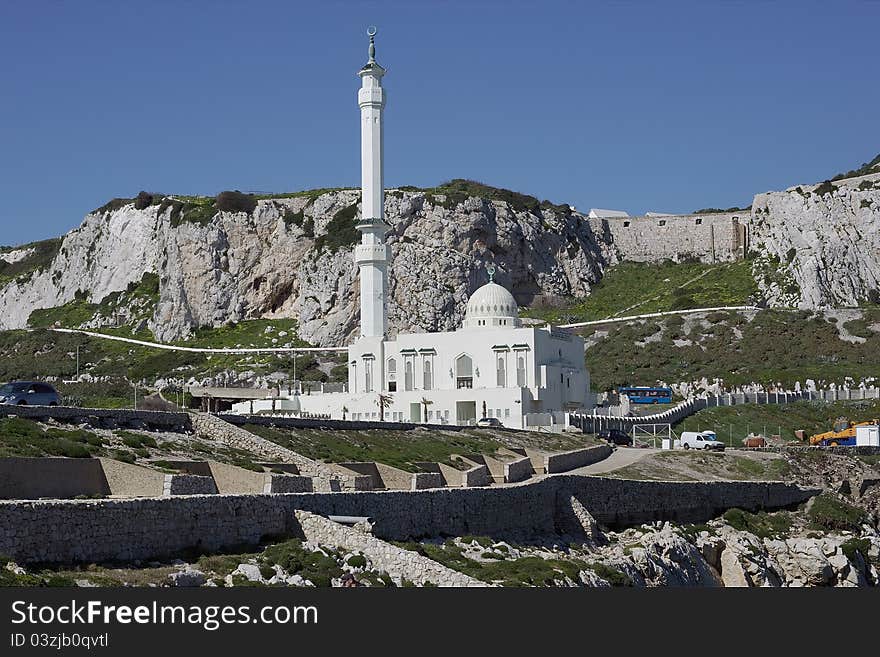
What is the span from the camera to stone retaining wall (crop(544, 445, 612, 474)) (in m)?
48.7

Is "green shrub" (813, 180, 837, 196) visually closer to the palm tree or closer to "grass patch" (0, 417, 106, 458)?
the palm tree

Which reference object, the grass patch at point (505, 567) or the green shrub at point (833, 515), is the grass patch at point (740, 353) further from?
the grass patch at point (505, 567)

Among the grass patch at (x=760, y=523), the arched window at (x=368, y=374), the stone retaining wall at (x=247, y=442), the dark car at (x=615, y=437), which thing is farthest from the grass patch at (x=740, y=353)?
the stone retaining wall at (x=247, y=442)

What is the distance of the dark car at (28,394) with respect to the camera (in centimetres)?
4038

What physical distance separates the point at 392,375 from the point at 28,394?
125ft

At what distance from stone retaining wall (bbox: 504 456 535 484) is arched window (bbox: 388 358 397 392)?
3161cm

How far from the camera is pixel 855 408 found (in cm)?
7569

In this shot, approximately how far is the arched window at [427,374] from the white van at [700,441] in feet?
53.3

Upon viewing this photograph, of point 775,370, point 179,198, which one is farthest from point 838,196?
point 179,198

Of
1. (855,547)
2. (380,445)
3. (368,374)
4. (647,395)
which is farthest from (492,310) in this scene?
(855,547)

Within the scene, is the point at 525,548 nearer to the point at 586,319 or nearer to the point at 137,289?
the point at 586,319

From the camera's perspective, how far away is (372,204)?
8150cm

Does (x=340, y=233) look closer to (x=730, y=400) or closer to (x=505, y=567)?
(x=730, y=400)

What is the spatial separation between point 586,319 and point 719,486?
65280 mm
